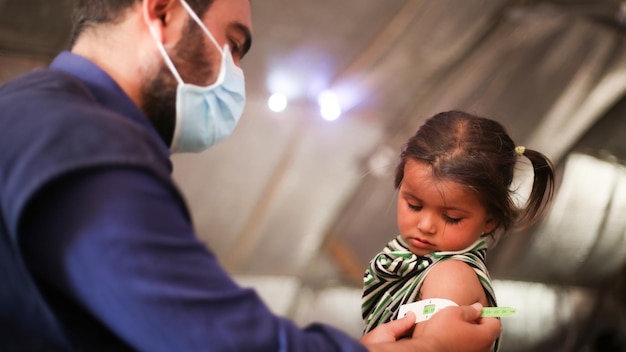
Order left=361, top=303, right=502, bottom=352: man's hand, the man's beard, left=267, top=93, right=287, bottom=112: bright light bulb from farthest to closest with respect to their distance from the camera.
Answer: left=267, top=93, right=287, bottom=112: bright light bulb
the man's beard
left=361, top=303, right=502, bottom=352: man's hand

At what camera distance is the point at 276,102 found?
3.56 metres

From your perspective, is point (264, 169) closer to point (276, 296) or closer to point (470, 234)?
point (276, 296)

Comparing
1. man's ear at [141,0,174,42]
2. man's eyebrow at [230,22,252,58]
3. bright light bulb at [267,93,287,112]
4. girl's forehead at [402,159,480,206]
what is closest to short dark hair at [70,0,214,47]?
man's ear at [141,0,174,42]

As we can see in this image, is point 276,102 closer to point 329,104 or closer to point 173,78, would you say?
point 329,104

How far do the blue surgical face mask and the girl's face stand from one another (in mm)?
367

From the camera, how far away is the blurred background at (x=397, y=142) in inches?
134

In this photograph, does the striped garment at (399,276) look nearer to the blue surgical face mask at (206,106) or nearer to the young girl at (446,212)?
the young girl at (446,212)

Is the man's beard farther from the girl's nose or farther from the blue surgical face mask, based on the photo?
the girl's nose

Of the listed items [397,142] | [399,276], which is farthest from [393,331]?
[397,142]

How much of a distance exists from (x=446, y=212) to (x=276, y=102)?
2.28 metres

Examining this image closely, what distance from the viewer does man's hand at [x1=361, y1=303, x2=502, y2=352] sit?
1.01m

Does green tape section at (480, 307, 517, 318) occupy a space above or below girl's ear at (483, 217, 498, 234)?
below

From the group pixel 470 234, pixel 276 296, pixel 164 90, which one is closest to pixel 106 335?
pixel 164 90

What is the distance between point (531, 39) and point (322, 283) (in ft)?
5.68
